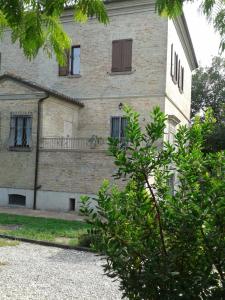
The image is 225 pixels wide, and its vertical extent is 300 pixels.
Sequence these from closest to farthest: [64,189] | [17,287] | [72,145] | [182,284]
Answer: [182,284]
[17,287]
[64,189]
[72,145]

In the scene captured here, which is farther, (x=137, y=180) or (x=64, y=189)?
(x=64, y=189)

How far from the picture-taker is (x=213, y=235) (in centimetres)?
251

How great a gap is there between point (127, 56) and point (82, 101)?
3228 millimetres

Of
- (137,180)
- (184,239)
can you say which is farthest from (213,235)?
(137,180)

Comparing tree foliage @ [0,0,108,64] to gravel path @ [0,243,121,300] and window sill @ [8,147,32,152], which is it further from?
window sill @ [8,147,32,152]

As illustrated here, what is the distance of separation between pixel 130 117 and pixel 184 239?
3.11 feet

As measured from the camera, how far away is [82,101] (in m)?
18.7

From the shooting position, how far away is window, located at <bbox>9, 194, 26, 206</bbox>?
1659cm

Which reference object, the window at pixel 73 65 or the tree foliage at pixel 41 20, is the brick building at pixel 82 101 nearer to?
the window at pixel 73 65

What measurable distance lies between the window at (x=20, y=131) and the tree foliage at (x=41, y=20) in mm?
13409

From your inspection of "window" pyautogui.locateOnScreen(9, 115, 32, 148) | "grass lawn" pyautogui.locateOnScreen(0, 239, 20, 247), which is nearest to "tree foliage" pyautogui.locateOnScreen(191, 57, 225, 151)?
"window" pyautogui.locateOnScreen(9, 115, 32, 148)

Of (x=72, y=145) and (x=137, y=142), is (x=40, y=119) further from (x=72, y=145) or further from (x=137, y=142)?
(x=137, y=142)

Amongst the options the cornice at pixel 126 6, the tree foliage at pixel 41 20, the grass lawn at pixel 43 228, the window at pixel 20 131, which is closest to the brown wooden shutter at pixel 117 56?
the cornice at pixel 126 6

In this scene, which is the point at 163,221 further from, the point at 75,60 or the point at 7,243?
the point at 75,60
